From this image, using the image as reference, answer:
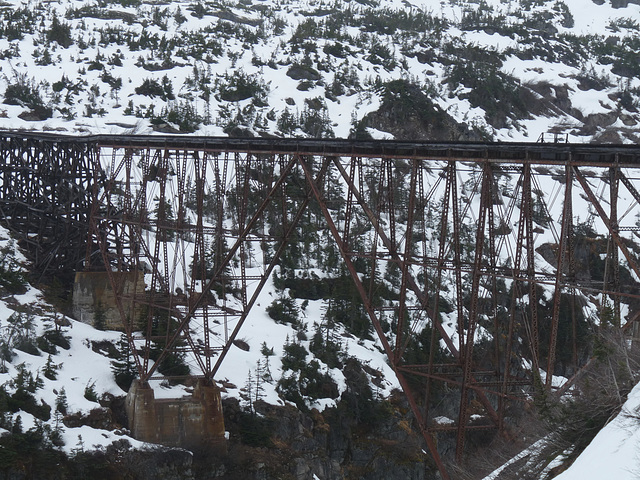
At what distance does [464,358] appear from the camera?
75.4ft

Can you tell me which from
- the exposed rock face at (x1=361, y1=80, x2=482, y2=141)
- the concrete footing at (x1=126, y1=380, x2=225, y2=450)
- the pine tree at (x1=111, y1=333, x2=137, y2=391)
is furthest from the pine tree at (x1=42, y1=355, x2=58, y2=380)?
the exposed rock face at (x1=361, y1=80, x2=482, y2=141)

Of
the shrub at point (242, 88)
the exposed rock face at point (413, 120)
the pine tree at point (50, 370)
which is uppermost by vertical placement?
the shrub at point (242, 88)

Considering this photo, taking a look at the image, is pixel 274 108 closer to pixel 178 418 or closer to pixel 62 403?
pixel 178 418

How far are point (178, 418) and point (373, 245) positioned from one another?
13.8 m

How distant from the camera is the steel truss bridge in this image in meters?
21.3

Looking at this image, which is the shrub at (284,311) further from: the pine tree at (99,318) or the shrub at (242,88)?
the shrub at (242,88)

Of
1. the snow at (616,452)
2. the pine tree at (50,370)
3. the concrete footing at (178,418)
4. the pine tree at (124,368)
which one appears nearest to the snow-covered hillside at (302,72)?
the pine tree at (124,368)

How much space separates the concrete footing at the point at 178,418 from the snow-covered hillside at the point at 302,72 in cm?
3352

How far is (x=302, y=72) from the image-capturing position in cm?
8412

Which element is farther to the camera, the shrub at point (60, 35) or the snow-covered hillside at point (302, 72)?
the shrub at point (60, 35)

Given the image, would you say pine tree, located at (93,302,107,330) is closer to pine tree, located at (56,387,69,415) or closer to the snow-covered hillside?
pine tree, located at (56,387,69,415)

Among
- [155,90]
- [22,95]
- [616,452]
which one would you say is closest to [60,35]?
[155,90]

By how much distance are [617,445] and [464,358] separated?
9460 mm

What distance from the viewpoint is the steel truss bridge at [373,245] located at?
21.3 meters
